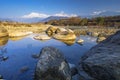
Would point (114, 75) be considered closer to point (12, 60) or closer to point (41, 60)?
point (41, 60)

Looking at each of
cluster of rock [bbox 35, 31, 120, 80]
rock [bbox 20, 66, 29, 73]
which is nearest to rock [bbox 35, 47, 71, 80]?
cluster of rock [bbox 35, 31, 120, 80]

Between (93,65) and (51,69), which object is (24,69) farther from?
(93,65)

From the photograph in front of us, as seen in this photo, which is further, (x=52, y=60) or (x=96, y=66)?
(x=52, y=60)

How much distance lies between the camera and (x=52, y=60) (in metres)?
11.0

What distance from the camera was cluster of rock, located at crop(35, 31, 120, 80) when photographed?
280 inches

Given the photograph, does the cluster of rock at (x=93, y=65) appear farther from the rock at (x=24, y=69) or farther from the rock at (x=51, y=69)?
the rock at (x=24, y=69)

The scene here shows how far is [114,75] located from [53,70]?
13.8ft

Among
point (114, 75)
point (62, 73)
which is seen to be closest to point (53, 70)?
point (62, 73)

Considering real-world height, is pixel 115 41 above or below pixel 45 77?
above

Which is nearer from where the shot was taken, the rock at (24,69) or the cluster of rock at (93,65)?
the cluster of rock at (93,65)

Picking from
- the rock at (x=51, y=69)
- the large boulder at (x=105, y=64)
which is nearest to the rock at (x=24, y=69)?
the rock at (x=51, y=69)

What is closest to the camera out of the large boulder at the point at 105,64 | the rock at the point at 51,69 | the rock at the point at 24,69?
the large boulder at the point at 105,64

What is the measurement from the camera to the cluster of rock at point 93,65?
711 centimetres

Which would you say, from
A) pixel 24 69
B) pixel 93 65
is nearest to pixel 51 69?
pixel 93 65
